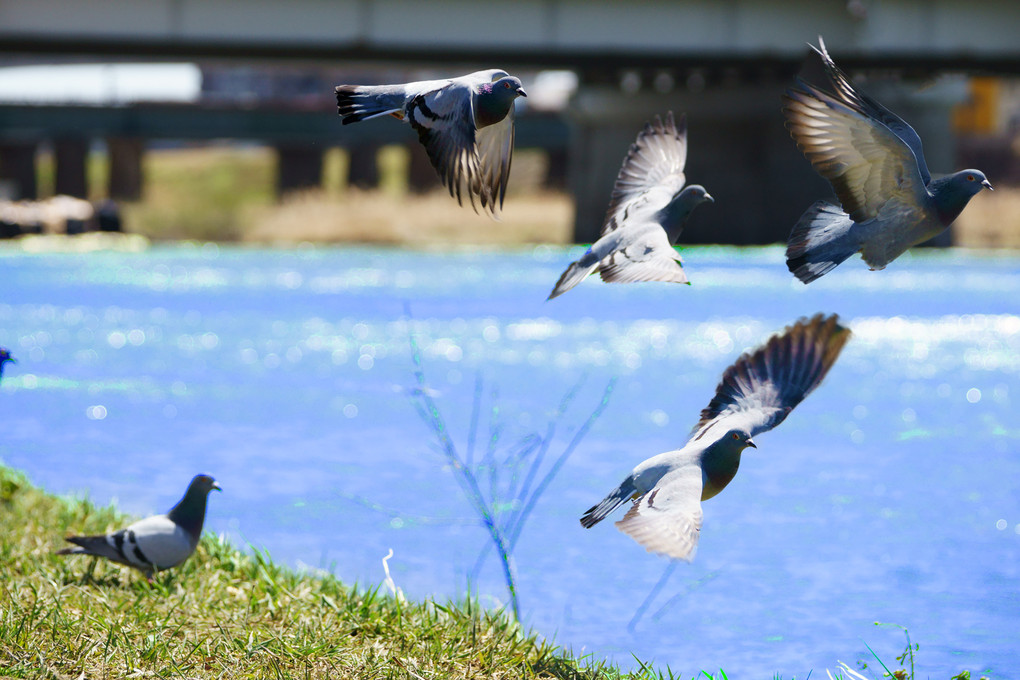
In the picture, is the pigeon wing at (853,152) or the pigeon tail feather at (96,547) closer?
the pigeon wing at (853,152)

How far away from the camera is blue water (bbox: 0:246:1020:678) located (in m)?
7.27

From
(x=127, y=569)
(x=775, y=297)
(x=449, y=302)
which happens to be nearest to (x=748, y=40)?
(x=775, y=297)

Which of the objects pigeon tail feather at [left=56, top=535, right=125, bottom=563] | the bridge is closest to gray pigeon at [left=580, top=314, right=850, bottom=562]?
pigeon tail feather at [left=56, top=535, right=125, bottom=563]

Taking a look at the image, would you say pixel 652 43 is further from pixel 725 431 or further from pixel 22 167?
pixel 22 167

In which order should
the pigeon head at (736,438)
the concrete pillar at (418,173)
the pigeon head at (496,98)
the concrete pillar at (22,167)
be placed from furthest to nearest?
1. the concrete pillar at (418,173)
2. the concrete pillar at (22,167)
3. the pigeon head at (736,438)
4. the pigeon head at (496,98)

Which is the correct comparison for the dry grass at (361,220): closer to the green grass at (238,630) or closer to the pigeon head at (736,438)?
the green grass at (238,630)

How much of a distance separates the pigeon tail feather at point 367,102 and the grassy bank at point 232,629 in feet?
6.99

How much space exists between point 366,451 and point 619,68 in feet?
79.8

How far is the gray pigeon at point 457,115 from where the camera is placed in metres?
3.30

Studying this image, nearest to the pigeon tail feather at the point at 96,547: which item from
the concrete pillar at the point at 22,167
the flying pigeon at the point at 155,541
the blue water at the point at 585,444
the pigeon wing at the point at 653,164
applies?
the flying pigeon at the point at 155,541

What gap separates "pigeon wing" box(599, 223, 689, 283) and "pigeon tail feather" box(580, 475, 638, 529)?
2.00ft

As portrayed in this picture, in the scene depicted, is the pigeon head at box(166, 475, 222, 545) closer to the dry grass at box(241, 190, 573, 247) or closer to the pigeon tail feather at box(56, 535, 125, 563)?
the pigeon tail feather at box(56, 535, 125, 563)

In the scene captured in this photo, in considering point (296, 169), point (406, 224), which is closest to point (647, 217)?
point (406, 224)

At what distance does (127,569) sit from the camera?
6281mm
